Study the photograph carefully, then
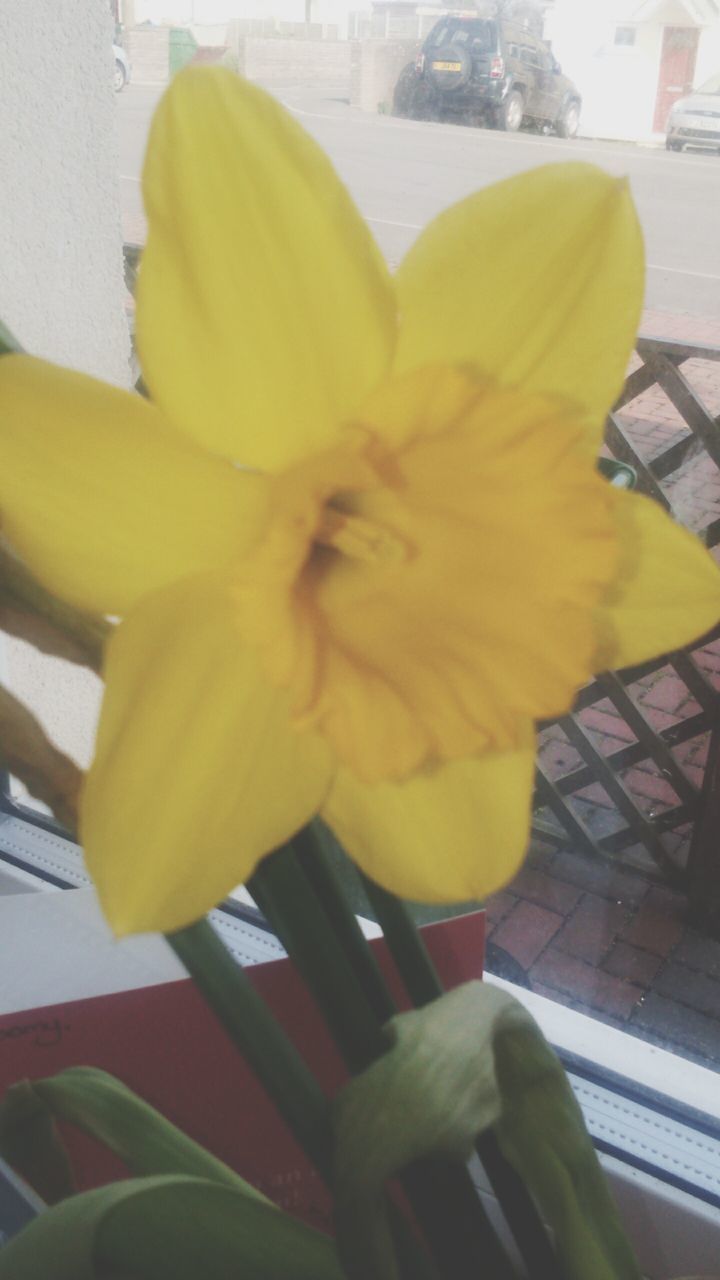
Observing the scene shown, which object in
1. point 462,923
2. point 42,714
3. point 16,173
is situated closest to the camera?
point 462,923

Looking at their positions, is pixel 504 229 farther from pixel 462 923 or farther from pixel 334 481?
pixel 462 923

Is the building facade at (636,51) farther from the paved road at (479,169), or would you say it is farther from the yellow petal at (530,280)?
the yellow petal at (530,280)

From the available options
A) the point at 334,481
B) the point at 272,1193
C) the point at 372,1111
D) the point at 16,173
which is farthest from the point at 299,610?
the point at 16,173

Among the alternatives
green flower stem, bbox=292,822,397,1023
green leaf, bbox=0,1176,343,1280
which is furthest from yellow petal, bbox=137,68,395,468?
green leaf, bbox=0,1176,343,1280

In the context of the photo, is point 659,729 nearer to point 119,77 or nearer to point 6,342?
point 119,77

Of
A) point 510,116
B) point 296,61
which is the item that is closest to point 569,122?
point 510,116

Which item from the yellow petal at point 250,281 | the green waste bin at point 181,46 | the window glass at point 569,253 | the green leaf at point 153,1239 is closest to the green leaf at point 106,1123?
the green leaf at point 153,1239
